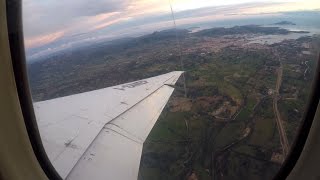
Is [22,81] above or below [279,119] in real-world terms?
above

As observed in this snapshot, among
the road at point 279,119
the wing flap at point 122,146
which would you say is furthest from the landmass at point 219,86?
the wing flap at point 122,146

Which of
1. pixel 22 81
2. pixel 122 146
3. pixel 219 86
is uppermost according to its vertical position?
pixel 22 81

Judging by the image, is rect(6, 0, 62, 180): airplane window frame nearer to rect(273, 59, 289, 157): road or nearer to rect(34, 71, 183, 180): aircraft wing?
rect(34, 71, 183, 180): aircraft wing

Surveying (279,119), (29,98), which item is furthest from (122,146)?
(279,119)

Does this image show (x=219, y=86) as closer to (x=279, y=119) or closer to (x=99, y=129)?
(x=279, y=119)

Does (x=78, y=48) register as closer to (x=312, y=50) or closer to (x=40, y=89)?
(x=40, y=89)

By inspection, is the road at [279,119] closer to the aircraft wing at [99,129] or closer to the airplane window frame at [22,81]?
the aircraft wing at [99,129]
